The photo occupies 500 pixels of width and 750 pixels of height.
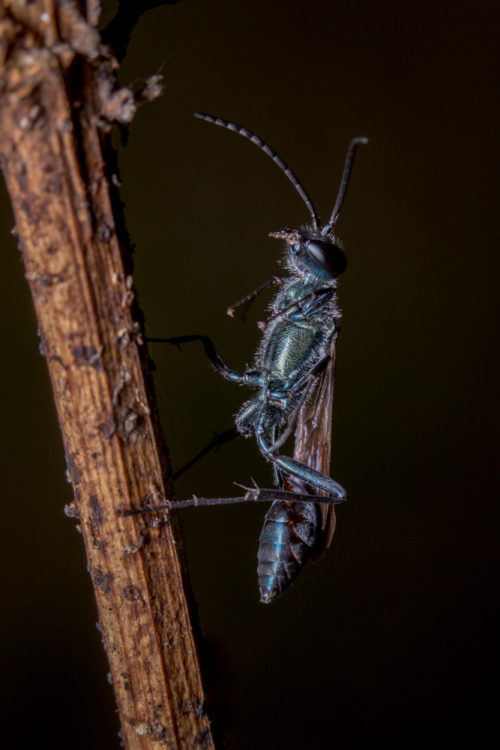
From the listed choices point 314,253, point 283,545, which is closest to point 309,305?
point 314,253

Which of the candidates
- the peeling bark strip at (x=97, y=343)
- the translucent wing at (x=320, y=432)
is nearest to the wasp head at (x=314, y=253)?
the translucent wing at (x=320, y=432)

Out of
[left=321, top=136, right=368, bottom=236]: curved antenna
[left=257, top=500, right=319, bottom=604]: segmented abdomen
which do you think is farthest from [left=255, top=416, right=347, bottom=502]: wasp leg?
[left=321, top=136, right=368, bottom=236]: curved antenna

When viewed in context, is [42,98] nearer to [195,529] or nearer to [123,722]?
[123,722]

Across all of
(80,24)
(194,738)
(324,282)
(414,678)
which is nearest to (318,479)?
(324,282)

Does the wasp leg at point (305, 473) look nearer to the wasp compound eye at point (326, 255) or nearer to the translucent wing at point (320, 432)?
the translucent wing at point (320, 432)

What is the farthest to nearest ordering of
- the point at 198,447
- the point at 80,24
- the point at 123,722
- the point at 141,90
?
the point at 198,447
the point at 123,722
the point at 141,90
the point at 80,24

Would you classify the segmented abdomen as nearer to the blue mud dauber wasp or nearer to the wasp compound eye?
the blue mud dauber wasp

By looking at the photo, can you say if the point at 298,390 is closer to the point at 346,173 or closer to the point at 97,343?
the point at 346,173
